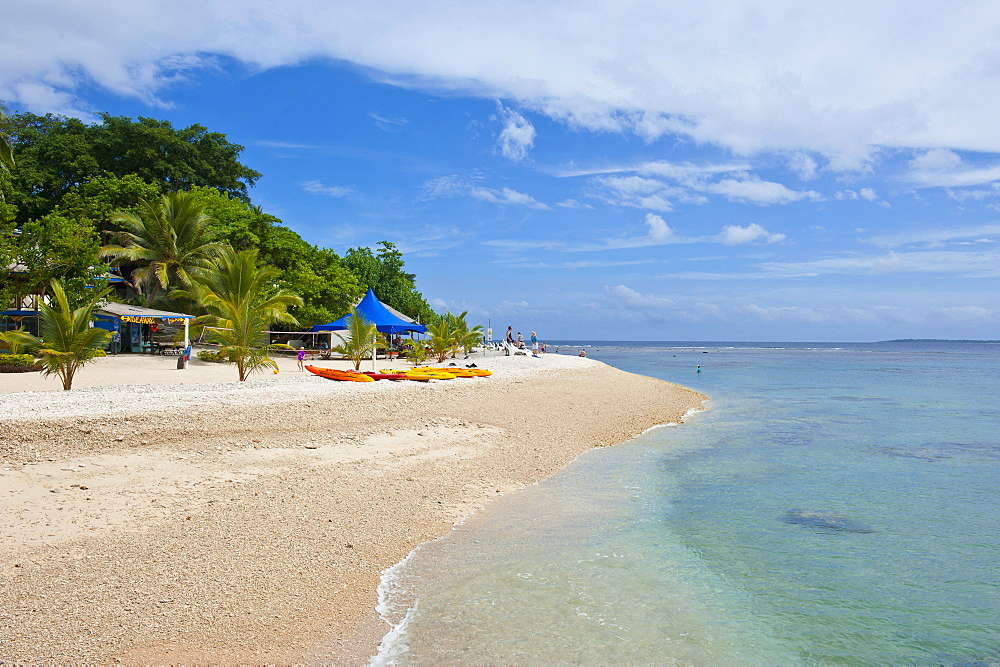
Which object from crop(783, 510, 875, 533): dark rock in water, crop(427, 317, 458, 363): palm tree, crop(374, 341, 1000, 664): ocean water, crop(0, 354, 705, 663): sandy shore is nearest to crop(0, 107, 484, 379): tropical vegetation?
crop(427, 317, 458, 363): palm tree

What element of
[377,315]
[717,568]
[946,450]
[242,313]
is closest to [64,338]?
[242,313]

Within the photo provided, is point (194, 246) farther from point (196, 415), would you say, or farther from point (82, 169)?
point (196, 415)

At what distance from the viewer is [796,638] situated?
4656mm

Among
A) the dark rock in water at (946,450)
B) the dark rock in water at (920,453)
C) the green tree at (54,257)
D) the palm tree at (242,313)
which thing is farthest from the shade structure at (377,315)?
the dark rock in water at (946,450)

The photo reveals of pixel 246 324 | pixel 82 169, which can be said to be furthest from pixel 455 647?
pixel 82 169

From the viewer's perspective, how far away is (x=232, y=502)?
6582 mm

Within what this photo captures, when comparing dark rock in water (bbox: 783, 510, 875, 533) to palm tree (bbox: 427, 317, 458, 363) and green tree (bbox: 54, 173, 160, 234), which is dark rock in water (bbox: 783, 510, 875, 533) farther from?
green tree (bbox: 54, 173, 160, 234)

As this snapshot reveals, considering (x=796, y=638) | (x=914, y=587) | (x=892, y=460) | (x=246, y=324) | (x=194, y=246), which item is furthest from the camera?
(x=194, y=246)

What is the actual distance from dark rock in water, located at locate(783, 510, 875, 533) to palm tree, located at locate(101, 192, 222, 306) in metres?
24.0

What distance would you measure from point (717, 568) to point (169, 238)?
2634 cm

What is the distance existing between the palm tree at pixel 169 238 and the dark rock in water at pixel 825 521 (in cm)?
2398

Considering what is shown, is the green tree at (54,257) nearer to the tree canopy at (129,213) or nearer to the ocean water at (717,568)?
the tree canopy at (129,213)

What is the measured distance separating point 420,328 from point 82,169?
67.1 feet

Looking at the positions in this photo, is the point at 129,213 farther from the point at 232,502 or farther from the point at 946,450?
the point at 946,450
